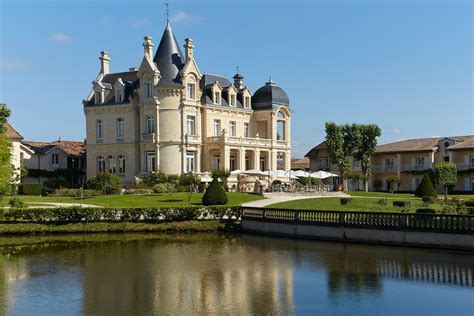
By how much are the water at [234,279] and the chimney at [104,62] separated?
3937cm

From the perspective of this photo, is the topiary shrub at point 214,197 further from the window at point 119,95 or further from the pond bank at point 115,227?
the window at point 119,95

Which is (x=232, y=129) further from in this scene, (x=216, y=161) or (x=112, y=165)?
(x=112, y=165)

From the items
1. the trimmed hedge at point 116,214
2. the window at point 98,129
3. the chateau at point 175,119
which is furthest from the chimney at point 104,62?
the trimmed hedge at point 116,214

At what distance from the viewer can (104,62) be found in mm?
64750

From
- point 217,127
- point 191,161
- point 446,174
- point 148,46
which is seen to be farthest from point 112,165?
point 446,174

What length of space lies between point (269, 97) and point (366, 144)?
502 inches

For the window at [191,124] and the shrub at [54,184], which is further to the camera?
the shrub at [54,184]

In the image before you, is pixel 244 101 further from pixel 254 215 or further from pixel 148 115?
pixel 254 215

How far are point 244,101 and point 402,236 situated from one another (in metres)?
41.1

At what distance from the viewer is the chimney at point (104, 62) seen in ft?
211

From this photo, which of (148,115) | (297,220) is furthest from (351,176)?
(297,220)

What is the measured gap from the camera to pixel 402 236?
25.7 metres

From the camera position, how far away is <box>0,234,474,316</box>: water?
1509cm

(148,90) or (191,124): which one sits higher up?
(148,90)
